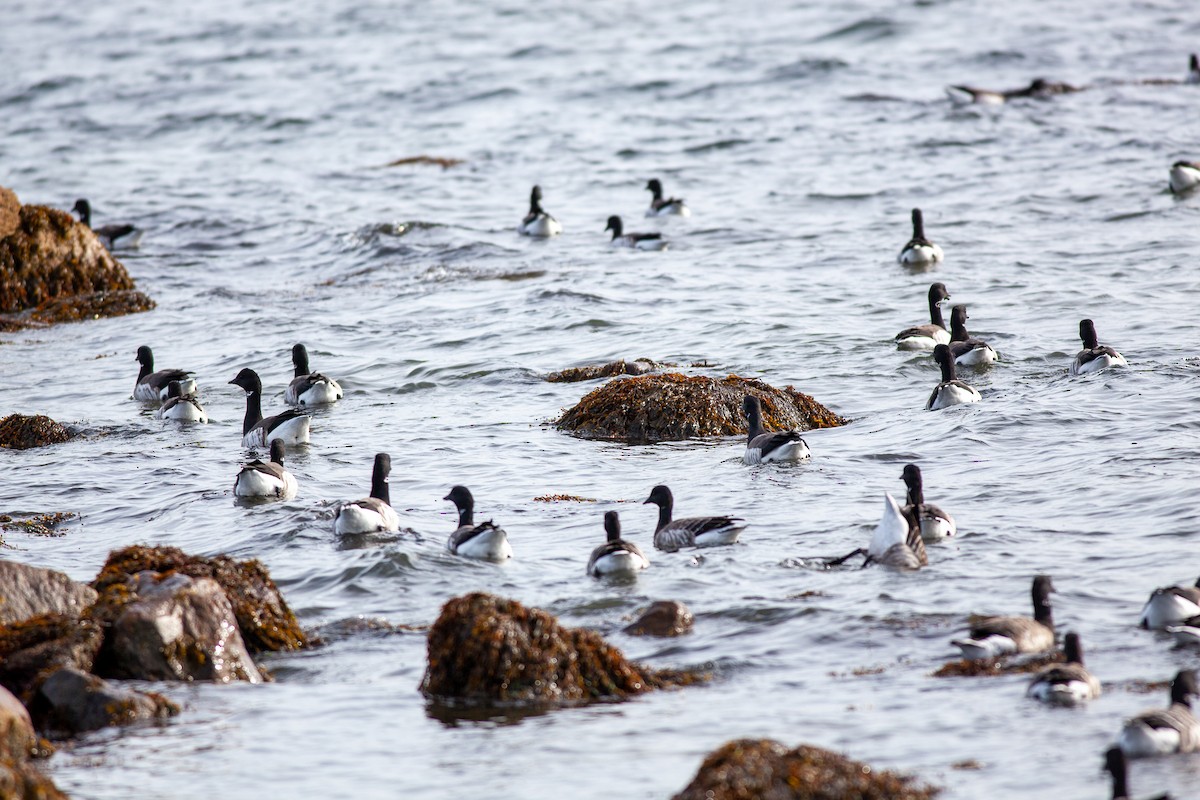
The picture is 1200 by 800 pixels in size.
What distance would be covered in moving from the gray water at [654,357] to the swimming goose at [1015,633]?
0.25m

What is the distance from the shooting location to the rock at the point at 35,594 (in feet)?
29.6

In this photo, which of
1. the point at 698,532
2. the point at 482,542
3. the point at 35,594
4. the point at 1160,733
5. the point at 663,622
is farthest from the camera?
the point at 698,532

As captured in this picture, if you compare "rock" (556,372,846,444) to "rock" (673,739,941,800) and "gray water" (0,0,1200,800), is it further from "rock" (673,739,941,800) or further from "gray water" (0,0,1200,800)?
"rock" (673,739,941,800)

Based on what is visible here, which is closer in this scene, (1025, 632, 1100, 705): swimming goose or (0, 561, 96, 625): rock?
A: (1025, 632, 1100, 705): swimming goose

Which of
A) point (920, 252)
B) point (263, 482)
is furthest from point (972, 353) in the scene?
point (263, 482)

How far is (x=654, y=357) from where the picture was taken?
18531 mm

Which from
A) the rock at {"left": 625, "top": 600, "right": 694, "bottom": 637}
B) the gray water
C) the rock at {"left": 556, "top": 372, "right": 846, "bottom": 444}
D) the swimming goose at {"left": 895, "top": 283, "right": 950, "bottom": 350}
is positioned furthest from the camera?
the swimming goose at {"left": 895, "top": 283, "right": 950, "bottom": 350}

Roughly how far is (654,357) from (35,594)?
1050 centimetres

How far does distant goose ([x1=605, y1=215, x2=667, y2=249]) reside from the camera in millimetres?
25953

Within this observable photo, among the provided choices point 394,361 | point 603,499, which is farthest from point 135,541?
point 394,361

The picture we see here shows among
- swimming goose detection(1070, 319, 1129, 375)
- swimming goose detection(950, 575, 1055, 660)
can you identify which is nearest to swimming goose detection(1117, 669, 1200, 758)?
swimming goose detection(950, 575, 1055, 660)

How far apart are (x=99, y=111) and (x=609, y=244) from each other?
79.3 ft

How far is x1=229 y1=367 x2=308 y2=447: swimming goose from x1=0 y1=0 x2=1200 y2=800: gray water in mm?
267

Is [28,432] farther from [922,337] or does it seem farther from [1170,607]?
[1170,607]
